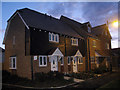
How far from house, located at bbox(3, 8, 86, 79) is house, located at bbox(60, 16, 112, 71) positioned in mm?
4510

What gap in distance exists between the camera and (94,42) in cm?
2352

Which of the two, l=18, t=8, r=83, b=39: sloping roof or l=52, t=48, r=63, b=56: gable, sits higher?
l=18, t=8, r=83, b=39: sloping roof

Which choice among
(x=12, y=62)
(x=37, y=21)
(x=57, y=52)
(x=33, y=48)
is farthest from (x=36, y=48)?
(x=12, y=62)

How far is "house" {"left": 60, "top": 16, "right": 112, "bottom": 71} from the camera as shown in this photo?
2130 cm

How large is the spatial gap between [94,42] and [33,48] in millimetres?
15025

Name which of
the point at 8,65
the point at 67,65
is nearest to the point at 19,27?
the point at 8,65

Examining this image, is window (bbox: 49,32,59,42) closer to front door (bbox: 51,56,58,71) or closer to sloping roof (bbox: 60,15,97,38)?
front door (bbox: 51,56,58,71)

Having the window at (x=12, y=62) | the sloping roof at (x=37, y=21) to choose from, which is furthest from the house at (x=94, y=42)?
the window at (x=12, y=62)

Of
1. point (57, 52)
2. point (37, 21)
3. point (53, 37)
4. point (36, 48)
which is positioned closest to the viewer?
point (36, 48)

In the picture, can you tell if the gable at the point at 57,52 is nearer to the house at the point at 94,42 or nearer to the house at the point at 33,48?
the house at the point at 33,48

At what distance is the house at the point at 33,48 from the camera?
41.4 ft

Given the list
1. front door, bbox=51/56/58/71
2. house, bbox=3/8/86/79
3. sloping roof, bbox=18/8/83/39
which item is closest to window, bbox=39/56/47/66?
house, bbox=3/8/86/79

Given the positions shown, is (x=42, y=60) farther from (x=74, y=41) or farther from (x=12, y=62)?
(x=74, y=41)

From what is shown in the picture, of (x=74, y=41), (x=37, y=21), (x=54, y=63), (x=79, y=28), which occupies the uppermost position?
(x=79, y=28)
